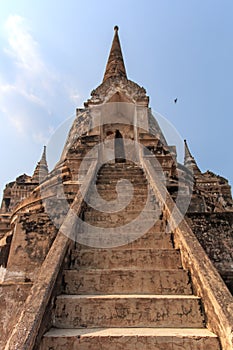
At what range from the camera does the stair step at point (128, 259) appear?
340cm

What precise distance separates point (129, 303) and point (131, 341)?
0.43 metres

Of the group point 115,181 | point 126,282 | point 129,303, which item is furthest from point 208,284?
point 115,181

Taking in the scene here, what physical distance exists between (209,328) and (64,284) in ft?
4.82

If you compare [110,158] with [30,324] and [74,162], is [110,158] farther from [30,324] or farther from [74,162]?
[30,324]

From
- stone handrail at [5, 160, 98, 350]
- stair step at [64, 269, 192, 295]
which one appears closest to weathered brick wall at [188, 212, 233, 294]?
stair step at [64, 269, 192, 295]

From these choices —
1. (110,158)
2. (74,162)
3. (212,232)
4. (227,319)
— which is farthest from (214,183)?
(227,319)

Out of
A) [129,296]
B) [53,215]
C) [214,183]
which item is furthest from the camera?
[214,183]

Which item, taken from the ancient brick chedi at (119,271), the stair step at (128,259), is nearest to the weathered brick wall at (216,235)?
the ancient brick chedi at (119,271)

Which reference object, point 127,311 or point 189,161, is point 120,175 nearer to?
point 127,311

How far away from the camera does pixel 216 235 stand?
4.45 meters

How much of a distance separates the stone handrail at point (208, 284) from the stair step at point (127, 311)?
16cm

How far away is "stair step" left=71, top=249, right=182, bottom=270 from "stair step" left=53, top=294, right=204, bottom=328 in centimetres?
66

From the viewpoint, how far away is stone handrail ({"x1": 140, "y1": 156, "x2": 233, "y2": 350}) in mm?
2193

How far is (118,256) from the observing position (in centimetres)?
353
